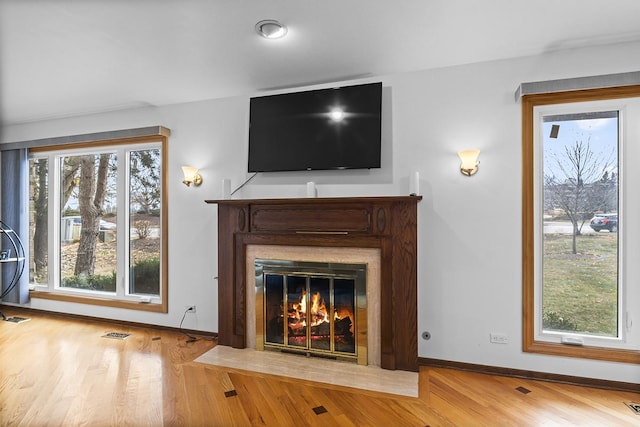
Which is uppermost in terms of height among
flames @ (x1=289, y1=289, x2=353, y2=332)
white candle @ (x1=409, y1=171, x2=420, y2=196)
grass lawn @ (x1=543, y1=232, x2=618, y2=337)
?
white candle @ (x1=409, y1=171, x2=420, y2=196)

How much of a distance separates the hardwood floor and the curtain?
1.82 m

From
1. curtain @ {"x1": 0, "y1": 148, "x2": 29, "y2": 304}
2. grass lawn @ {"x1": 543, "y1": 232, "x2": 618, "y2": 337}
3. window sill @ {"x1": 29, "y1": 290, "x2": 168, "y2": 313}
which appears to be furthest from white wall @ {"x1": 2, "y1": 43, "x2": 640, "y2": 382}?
curtain @ {"x1": 0, "y1": 148, "x2": 29, "y2": 304}

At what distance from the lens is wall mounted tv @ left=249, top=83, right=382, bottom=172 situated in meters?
2.93

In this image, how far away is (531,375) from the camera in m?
2.59

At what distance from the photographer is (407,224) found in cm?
271

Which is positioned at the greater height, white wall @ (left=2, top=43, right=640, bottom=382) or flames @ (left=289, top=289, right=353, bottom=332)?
white wall @ (left=2, top=43, right=640, bottom=382)

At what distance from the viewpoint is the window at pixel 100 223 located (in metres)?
3.90

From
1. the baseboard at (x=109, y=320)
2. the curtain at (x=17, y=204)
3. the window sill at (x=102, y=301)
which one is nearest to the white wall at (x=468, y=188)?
the baseboard at (x=109, y=320)

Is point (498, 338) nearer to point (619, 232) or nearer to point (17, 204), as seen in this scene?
point (619, 232)

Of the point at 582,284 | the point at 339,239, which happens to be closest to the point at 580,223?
the point at 582,284

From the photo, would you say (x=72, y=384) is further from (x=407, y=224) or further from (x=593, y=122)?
(x=593, y=122)

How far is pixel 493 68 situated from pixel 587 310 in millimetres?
2059

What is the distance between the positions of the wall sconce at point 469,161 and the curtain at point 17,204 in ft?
17.7

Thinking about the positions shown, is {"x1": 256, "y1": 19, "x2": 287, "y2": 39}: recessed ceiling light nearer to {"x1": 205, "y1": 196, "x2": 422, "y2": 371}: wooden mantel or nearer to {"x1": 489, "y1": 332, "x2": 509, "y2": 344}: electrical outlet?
{"x1": 205, "y1": 196, "x2": 422, "y2": 371}: wooden mantel
